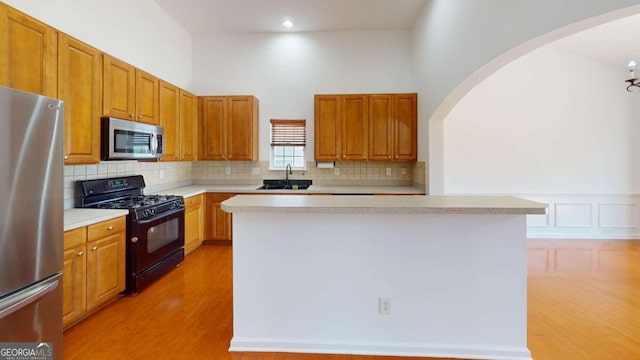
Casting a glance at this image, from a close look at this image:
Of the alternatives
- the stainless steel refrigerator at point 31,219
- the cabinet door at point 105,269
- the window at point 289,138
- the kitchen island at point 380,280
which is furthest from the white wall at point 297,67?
the stainless steel refrigerator at point 31,219

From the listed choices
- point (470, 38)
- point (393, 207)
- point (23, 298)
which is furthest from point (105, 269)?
point (470, 38)

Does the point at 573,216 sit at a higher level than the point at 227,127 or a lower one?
lower

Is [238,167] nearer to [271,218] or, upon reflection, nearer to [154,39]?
[154,39]

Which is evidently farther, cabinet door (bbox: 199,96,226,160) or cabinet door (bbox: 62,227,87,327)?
cabinet door (bbox: 199,96,226,160)

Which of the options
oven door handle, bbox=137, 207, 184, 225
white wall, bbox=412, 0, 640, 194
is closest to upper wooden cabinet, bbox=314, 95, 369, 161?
white wall, bbox=412, 0, 640, 194

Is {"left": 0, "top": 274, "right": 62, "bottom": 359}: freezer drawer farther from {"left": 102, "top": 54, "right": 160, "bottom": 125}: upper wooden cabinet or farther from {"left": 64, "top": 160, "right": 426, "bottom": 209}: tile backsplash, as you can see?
{"left": 64, "top": 160, "right": 426, "bottom": 209}: tile backsplash

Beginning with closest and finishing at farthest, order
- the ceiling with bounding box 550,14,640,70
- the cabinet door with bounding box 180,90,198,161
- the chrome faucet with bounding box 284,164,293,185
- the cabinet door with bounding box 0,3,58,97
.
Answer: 1. the cabinet door with bounding box 0,3,58,97
2. the ceiling with bounding box 550,14,640,70
3. the cabinet door with bounding box 180,90,198,161
4. the chrome faucet with bounding box 284,164,293,185

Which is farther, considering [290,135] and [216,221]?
[290,135]

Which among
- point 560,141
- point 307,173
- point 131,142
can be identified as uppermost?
point 560,141

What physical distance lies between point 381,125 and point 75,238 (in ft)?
13.1

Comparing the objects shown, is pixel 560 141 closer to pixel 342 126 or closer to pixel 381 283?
pixel 342 126

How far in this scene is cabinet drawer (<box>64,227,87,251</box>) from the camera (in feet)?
7.70

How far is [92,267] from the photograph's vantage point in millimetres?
2625

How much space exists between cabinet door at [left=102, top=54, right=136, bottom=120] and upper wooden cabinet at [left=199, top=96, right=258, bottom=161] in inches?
62.4
